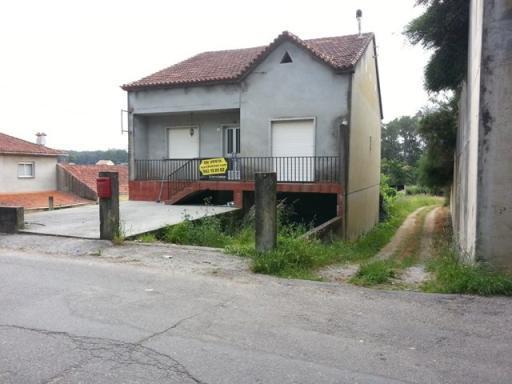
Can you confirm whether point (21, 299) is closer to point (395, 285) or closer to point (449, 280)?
point (395, 285)

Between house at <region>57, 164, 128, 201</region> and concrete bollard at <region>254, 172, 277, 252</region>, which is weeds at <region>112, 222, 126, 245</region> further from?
house at <region>57, 164, 128, 201</region>

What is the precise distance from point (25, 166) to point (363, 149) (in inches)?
847

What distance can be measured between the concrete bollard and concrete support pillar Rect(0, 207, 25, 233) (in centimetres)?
602

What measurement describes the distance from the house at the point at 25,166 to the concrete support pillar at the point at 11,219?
19.0 m

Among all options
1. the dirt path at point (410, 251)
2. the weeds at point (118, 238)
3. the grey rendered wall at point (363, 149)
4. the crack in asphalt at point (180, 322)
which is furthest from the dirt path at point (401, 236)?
the crack in asphalt at point (180, 322)

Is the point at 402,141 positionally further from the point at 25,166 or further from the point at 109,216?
the point at 109,216

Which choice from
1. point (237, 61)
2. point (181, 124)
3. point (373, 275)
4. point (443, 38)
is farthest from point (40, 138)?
point (373, 275)

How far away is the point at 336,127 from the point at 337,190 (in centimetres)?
234

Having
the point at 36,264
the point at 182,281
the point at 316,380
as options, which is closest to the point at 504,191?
the point at 316,380

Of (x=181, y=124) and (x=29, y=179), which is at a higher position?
(x=181, y=124)

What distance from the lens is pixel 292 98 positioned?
16.6 meters

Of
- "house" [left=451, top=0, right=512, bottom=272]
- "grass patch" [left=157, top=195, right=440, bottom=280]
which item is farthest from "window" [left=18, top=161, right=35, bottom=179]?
"house" [left=451, top=0, right=512, bottom=272]

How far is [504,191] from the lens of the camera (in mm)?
6020

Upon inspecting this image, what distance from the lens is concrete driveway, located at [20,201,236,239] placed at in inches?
404
